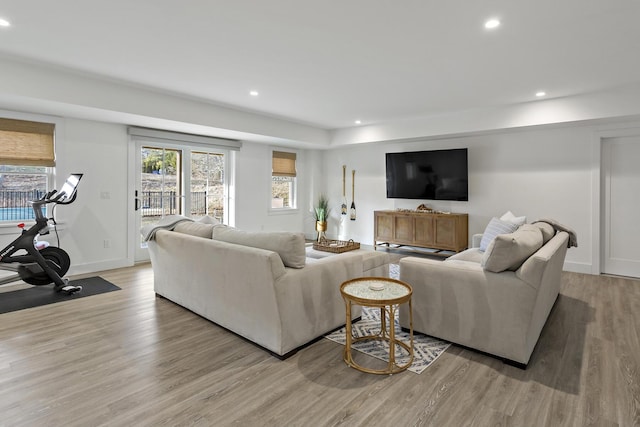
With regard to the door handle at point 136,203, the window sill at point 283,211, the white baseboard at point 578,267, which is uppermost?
the door handle at point 136,203

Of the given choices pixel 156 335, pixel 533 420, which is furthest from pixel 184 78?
pixel 533 420

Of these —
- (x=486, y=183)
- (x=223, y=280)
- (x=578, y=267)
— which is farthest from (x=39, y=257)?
(x=578, y=267)

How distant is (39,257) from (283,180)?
4.62 metres

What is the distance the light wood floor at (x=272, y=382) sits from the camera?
1.88 metres

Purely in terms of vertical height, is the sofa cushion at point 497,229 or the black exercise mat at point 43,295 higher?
the sofa cushion at point 497,229

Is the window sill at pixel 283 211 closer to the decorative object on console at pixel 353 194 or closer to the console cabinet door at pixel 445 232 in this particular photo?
the decorative object on console at pixel 353 194

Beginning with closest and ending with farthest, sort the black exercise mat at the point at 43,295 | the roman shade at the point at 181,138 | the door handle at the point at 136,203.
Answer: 1. the black exercise mat at the point at 43,295
2. the roman shade at the point at 181,138
3. the door handle at the point at 136,203

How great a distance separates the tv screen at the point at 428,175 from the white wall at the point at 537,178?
0.21 m

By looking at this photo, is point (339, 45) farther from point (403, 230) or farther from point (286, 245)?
point (403, 230)

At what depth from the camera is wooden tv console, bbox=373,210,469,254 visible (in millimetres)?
5797

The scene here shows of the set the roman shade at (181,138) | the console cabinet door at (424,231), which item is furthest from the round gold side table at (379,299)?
the roman shade at (181,138)

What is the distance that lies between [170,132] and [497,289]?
5043 millimetres

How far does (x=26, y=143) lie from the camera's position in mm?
4363

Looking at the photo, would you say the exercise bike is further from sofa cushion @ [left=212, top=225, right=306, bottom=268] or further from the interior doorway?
the interior doorway
